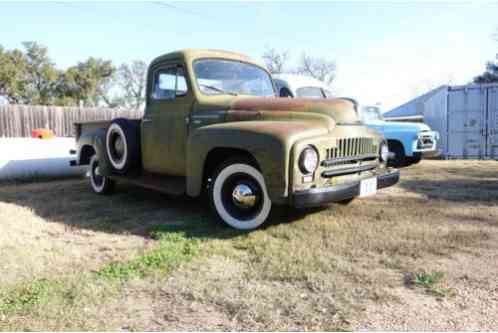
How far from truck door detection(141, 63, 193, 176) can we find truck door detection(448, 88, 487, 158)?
1080cm

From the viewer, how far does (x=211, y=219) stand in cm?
444

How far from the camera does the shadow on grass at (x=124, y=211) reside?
4129mm

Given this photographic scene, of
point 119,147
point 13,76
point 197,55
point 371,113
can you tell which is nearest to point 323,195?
point 197,55

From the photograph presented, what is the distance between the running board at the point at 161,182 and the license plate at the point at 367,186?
1.94m

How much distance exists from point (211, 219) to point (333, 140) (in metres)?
1.69

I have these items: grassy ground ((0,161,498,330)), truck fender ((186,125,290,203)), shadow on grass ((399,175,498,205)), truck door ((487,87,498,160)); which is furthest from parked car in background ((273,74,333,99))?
truck fender ((186,125,290,203))

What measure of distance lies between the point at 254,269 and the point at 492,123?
12.1 m

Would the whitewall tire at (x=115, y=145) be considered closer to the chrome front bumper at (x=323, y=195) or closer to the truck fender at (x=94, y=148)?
the truck fender at (x=94, y=148)

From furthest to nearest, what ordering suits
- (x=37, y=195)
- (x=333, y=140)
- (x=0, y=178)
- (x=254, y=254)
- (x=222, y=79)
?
(x=0, y=178) < (x=37, y=195) < (x=222, y=79) < (x=333, y=140) < (x=254, y=254)

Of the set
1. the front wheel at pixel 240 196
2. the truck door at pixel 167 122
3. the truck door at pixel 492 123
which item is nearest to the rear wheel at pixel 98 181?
the truck door at pixel 167 122

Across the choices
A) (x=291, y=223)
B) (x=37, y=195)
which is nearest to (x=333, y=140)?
(x=291, y=223)

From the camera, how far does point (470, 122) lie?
40.4ft

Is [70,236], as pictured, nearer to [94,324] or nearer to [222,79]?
[94,324]

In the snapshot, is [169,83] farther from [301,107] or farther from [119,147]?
[301,107]
